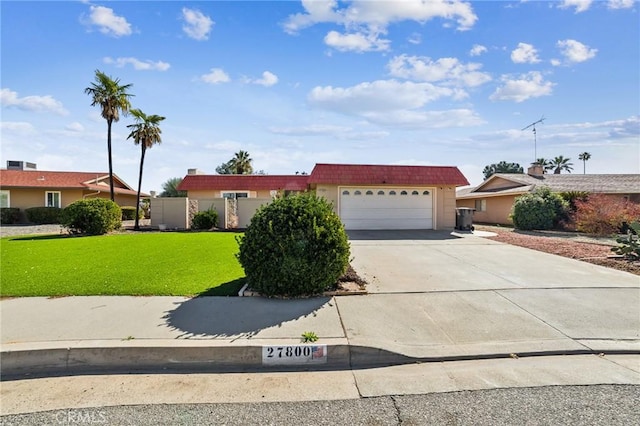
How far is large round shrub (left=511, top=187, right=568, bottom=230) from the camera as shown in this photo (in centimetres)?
1811

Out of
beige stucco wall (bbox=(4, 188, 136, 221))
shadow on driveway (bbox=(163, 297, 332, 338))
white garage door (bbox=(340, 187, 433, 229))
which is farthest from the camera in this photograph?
beige stucco wall (bbox=(4, 188, 136, 221))

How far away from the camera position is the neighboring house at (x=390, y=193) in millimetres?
16484

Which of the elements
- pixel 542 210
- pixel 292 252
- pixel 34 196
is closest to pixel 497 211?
pixel 542 210

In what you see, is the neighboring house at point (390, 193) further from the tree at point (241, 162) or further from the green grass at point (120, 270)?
the tree at point (241, 162)

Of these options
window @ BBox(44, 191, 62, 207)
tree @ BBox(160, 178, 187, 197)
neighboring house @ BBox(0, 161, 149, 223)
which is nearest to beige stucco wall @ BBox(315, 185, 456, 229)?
neighboring house @ BBox(0, 161, 149, 223)

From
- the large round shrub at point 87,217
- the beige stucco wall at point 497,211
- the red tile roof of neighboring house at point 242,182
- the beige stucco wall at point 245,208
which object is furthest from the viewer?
the red tile roof of neighboring house at point 242,182

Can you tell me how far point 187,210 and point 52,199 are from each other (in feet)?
49.1

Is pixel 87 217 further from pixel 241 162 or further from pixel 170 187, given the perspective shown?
pixel 170 187

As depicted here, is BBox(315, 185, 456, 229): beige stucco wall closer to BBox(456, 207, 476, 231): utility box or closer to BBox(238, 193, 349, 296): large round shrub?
BBox(456, 207, 476, 231): utility box

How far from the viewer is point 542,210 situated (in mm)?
18141

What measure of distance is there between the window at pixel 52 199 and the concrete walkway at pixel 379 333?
25.8 meters

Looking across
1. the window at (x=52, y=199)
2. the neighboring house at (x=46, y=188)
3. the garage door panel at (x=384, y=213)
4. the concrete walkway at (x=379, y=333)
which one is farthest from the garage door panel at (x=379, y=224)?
the window at (x=52, y=199)

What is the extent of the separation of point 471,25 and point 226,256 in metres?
10.2

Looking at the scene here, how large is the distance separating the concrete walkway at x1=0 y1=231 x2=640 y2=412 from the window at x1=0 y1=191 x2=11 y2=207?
87.4ft
